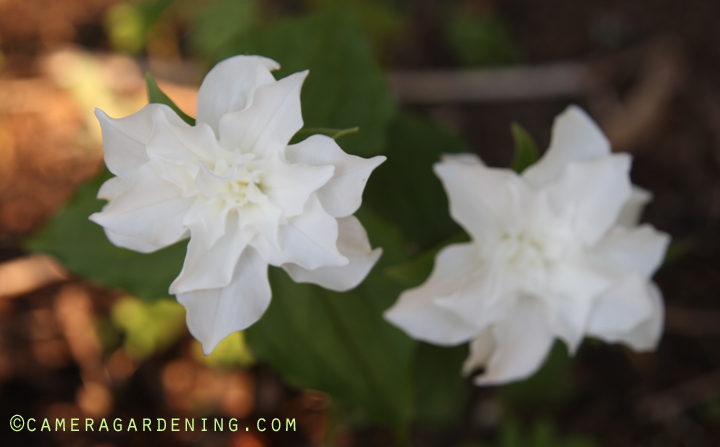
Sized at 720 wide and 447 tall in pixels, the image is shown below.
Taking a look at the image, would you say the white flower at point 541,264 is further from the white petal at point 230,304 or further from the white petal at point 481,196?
the white petal at point 230,304

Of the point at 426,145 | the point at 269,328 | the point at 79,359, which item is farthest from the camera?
the point at 79,359

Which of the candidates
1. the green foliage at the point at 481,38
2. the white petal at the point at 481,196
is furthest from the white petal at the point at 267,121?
the green foliage at the point at 481,38

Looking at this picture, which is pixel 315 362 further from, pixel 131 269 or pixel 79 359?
pixel 79 359

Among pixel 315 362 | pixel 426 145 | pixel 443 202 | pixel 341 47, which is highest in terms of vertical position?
pixel 341 47

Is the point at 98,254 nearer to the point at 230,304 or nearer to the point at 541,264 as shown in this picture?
the point at 230,304

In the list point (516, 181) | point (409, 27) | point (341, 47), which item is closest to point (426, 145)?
point (341, 47)
